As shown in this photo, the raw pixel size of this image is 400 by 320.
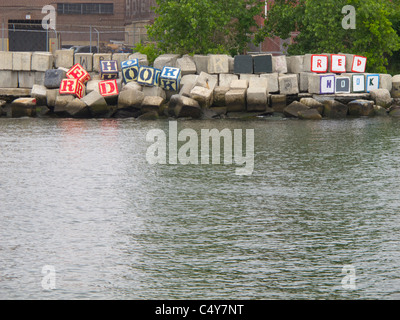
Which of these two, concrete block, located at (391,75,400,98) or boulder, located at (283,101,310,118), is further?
concrete block, located at (391,75,400,98)

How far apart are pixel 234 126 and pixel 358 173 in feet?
41.4

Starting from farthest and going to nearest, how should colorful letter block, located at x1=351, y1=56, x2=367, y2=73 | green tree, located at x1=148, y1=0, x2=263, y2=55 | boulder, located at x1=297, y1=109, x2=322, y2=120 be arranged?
green tree, located at x1=148, y1=0, x2=263, y2=55 < colorful letter block, located at x1=351, y1=56, x2=367, y2=73 < boulder, located at x1=297, y1=109, x2=322, y2=120

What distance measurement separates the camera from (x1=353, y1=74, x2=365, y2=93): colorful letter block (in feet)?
121

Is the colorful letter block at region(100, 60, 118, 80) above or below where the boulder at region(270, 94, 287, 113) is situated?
above

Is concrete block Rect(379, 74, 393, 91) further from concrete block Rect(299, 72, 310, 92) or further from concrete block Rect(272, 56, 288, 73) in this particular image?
concrete block Rect(272, 56, 288, 73)

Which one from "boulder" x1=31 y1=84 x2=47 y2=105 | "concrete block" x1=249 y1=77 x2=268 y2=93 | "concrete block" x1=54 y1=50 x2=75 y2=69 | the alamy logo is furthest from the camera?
"concrete block" x1=54 y1=50 x2=75 y2=69

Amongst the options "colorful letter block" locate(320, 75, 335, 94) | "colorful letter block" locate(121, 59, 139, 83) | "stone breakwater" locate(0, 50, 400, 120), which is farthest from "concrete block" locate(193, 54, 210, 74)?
"colorful letter block" locate(320, 75, 335, 94)

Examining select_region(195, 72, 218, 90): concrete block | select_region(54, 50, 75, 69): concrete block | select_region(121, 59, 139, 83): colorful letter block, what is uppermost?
select_region(54, 50, 75, 69): concrete block

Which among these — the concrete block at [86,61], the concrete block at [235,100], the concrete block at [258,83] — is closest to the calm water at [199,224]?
the concrete block at [235,100]

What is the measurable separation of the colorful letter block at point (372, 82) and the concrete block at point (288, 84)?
3427mm

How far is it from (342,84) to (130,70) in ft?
29.7

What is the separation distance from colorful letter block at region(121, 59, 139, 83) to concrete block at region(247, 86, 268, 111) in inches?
200

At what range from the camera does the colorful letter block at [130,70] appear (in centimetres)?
3650
